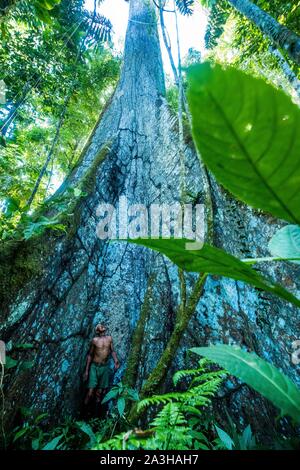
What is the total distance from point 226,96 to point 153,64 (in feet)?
22.5

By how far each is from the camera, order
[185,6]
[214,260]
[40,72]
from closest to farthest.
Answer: [214,260]
[40,72]
[185,6]

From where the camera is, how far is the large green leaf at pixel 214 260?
0.40 m

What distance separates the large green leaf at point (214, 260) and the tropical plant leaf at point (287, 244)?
4.7 inches

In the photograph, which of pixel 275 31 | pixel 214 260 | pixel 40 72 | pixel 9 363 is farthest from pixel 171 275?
pixel 40 72

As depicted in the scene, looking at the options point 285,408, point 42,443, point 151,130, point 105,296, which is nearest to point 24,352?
point 42,443

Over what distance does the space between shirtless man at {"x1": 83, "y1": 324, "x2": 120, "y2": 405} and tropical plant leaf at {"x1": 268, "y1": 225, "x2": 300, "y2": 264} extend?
1.97 meters

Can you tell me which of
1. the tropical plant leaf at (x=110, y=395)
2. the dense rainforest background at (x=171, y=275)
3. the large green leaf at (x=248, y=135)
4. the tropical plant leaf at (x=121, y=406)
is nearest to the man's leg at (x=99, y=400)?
the dense rainforest background at (x=171, y=275)

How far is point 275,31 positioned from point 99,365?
2855 mm

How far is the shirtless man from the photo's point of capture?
2070mm

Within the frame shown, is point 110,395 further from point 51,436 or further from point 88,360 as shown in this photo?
point 88,360

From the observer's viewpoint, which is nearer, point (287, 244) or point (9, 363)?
point (287, 244)

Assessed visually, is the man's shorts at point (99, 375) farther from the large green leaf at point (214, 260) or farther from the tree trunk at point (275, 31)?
the tree trunk at point (275, 31)

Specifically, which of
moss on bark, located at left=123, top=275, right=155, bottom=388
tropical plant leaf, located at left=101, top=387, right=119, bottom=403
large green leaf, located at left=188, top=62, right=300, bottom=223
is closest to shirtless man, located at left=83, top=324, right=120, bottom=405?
moss on bark, located at left=123, top=275, right=155, bottom=388

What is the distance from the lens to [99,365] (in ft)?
6.93
